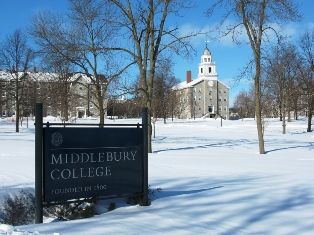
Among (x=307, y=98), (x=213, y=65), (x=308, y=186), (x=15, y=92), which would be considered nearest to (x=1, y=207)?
(x=308, y=186)

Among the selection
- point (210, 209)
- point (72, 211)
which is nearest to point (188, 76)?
point (72, 211)

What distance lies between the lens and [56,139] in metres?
7.19

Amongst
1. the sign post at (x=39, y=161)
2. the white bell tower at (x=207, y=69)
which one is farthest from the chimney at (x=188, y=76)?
the sign post at (x=39, y=161)

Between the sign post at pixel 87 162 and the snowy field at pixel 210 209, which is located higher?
the sign post at pixel 87 162

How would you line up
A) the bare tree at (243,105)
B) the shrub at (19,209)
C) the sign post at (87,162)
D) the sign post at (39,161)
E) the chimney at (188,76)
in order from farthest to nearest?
the chimney at (188,76) → the bare tree at (243,105) → the shrub at (19,209) → the sign post at (87,162) → the sign post at (39,161)

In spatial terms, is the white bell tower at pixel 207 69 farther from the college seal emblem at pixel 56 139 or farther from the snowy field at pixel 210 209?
the college seal emblem at pixel 56 139

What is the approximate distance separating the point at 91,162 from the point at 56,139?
0.71 meters

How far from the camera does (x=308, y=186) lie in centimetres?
1023

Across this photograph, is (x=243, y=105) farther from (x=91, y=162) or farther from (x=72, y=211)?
(x=91, y=162)

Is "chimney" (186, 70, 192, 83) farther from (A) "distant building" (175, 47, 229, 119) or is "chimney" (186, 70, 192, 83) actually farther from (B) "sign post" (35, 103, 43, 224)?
(B) "sign post" (35, 103, 43, 224)

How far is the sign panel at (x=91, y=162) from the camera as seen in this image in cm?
717

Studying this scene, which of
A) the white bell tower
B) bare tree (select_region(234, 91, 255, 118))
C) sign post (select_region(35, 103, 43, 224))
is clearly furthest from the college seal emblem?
the white bell tower

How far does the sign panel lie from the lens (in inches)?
282

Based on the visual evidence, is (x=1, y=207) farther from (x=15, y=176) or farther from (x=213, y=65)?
(x=213, y=65)
